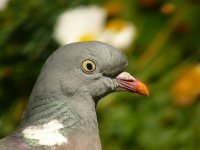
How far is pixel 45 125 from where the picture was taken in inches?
63.4

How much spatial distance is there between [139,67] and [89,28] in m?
0.24

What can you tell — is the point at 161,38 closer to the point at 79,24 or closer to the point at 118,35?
the point at 118,35

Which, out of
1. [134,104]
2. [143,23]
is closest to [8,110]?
[134,104]

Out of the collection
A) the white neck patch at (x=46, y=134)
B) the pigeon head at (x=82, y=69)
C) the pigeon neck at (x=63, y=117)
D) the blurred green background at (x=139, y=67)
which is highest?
the blurred green background at (x=139, y=67)

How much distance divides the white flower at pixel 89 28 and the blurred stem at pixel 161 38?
5.3 inches

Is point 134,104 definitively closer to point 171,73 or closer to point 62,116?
point 171,73

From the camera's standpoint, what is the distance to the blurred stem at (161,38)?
277 cm

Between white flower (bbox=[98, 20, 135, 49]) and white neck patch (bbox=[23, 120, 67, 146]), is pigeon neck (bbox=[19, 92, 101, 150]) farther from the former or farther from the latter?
white flower (bbox=[98, 20, 135, 49])

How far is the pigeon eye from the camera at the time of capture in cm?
162

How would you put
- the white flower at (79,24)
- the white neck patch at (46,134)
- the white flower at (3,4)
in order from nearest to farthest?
1. the white neck patch at (46,134)
2. the white flower at (3,4)
3. the white flower at (79,24)

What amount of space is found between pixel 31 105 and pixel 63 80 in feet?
0.26

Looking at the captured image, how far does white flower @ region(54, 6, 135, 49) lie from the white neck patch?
84 cm

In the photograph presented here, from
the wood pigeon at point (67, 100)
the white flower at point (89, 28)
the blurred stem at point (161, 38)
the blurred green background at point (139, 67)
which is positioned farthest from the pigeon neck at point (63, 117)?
the blurred stem at point (161, 38)

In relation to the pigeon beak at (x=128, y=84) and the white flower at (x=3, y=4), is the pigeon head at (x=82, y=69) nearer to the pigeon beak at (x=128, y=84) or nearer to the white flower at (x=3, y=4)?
the pigeon beak at (x=128, y=84)
